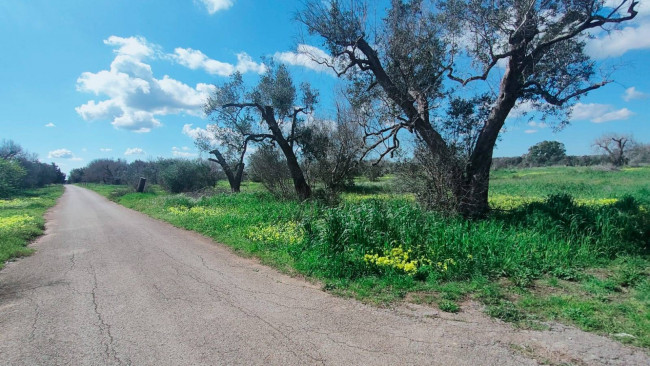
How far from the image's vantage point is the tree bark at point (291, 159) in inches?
604

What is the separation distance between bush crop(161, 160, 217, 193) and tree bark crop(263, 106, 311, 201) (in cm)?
1566

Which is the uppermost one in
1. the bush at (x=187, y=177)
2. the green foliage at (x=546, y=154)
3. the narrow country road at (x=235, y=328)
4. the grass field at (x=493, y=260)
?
the green foliage at (x=546, y=154)

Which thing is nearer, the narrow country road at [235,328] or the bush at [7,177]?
the narrow country road at [235,328]

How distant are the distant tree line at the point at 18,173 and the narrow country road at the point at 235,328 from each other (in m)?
37.7

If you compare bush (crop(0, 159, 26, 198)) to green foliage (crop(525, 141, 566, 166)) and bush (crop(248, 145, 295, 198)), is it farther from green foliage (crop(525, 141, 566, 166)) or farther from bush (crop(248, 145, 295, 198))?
green foliage (crop(525, 141, 566, 166))

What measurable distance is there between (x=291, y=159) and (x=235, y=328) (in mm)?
12551

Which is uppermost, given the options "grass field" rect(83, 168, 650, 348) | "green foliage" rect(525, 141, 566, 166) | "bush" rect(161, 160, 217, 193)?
"green foliage" rect(525, 141, 566, 166)

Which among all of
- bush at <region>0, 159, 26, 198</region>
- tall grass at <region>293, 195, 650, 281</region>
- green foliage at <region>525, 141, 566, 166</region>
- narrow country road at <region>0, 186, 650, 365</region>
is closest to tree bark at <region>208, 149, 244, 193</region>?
tall grass at <region>293, 195, 650, 281</region>

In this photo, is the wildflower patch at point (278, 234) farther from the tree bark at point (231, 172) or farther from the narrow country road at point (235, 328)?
the tree bark at point (231, 172)

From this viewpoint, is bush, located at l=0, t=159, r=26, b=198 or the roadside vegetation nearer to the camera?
the roadside vegetation

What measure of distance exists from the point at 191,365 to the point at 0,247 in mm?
8518

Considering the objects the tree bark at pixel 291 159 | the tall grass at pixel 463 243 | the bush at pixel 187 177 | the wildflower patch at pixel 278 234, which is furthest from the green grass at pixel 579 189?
the bush at pixel 187 177

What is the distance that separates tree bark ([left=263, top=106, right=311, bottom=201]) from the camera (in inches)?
604

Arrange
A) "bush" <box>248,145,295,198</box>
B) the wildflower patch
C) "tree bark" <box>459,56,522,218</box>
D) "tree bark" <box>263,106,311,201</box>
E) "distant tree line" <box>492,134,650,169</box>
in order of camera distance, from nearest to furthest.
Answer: the wildflower patch → "tree bark" <box>459,56,522,218</box> → "tree bark" <box>263,106,311,201</box> → "bush" <box>248,145,295,198</box> → "distant tree line" <box>492,134,650,169</box>
